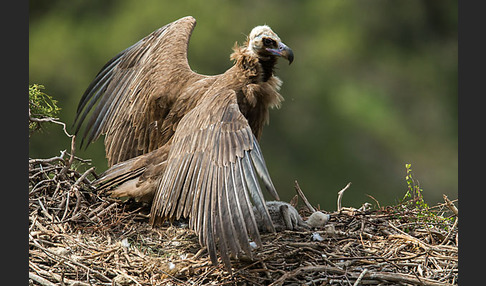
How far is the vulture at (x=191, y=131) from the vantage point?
11.8ft

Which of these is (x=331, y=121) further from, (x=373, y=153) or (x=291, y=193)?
(x=291, y=193)

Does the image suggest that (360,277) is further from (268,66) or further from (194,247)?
(268,66)

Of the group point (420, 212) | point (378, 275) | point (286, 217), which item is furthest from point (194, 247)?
point (420, 212)

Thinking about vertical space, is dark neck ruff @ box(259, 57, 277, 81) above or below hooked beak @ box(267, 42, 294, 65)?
below

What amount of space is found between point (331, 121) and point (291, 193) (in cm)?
168

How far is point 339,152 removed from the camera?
32.5ft

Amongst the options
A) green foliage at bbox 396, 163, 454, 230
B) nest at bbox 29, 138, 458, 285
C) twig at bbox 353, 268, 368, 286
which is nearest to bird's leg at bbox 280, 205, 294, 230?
nest at bbox 29, 138, 458, 285

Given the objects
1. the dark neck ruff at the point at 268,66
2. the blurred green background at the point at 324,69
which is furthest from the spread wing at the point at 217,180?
the blurred green background at the point at 324,69

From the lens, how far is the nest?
3693 mm

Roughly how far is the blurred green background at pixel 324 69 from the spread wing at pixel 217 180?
5.05m

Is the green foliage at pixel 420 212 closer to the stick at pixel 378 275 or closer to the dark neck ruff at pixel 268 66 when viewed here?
the stick at pixel 378 275

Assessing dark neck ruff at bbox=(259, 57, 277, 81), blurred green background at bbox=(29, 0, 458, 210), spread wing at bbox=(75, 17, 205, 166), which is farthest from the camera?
blurred green background at bbox=(29, 0, 458, 210)

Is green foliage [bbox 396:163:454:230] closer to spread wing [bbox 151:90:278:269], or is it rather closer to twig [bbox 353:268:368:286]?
twig [bbox 353:268:368:286]

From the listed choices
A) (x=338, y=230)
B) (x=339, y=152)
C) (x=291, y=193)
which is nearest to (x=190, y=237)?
(x=338, y=230)
